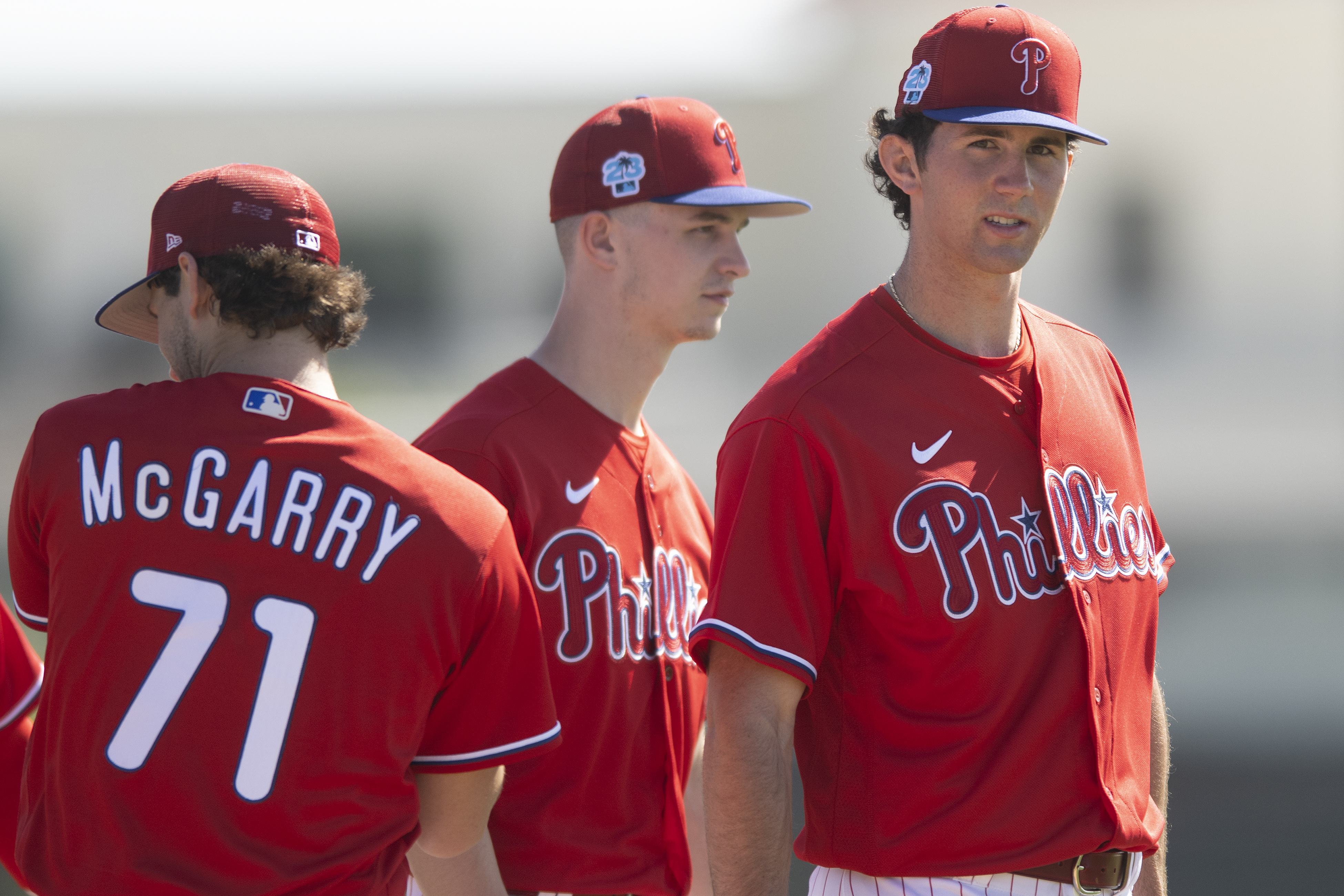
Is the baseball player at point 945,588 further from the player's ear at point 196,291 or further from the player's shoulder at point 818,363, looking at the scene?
the player's ear at point 196,291

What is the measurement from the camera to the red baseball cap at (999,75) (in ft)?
7.27

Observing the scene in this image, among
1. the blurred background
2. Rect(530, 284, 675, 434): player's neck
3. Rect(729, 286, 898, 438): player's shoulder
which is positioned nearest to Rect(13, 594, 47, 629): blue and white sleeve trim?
Rect(530, 284, 675, 434): player's neck

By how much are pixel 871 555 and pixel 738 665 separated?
0.28m

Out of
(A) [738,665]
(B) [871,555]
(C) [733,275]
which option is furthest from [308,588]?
(C) [733,275]

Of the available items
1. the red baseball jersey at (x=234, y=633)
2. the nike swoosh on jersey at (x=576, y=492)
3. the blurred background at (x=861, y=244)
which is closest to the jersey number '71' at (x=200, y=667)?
the red baseball jersey at (x=234, y=633)

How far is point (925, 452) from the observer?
2146mm

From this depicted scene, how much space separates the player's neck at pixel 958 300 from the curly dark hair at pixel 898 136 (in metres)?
0.15

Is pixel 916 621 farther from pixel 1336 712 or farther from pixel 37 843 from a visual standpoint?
pixel 1336 712

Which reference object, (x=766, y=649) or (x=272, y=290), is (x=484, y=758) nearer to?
(x=766, y=649)

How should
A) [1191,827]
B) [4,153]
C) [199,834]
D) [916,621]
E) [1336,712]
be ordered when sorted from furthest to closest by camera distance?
1. [4,153]
2. [1336,712]
3. [1191,827]
4. [916,621]
5. [199,834]

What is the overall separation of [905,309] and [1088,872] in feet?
3.30

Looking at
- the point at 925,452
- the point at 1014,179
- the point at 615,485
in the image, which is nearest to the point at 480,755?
the point at 615,485

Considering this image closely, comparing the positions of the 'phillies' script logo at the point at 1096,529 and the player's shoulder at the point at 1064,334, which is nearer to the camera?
the 'phillies' script logo at the point at 1096,529

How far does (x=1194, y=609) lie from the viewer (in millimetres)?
10883
